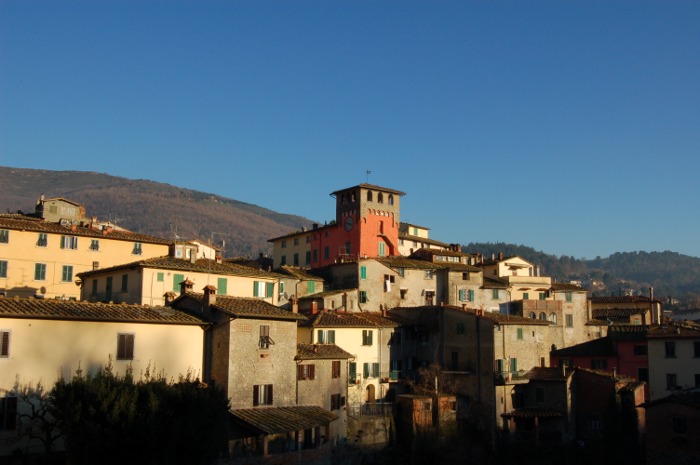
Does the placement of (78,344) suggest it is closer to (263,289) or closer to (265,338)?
(265,338)

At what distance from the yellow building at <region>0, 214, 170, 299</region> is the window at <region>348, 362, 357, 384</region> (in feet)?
65.6

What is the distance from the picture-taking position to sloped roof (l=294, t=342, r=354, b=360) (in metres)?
46.1

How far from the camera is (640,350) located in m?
65.2

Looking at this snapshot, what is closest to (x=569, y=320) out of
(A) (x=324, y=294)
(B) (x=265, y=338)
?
(A) (x=324, y=294)

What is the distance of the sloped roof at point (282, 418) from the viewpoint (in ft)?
127

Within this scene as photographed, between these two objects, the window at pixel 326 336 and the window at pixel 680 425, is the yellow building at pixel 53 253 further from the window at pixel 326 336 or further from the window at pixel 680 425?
the window at pixel 680 425

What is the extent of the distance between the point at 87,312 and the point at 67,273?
26407mm

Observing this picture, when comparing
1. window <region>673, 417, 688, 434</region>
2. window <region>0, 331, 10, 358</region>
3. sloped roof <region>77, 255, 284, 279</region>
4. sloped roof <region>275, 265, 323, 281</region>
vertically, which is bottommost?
window <region>673, 417, 688, 434</region>

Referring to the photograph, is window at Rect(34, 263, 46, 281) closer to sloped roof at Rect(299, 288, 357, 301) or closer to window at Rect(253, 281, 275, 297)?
window at Rect(253, 281, 275, 297)

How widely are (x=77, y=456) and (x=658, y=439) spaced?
38.0 m

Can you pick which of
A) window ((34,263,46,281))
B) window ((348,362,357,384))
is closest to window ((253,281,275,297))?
window ((348,362,357,384))

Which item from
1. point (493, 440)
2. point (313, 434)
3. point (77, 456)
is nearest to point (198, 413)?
point (77, 456)

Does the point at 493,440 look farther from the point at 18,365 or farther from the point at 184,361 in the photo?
the point at 18,365

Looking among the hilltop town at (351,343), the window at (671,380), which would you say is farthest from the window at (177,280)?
the window at (671,380)
